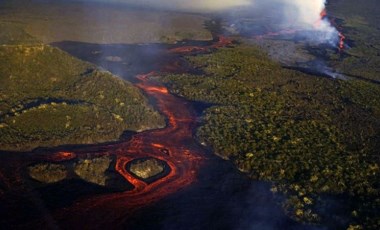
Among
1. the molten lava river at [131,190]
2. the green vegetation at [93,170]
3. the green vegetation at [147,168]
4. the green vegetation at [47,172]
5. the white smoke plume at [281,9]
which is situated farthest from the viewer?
the white smoke plume at [281,9]

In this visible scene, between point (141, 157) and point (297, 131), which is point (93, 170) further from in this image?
point (297, 131)

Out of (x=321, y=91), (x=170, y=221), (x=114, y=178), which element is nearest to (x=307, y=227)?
(x=170, y=221)

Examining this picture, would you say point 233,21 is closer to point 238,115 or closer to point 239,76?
point 239,76

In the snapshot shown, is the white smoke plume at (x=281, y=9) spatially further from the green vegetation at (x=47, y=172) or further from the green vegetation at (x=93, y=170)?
the green vegetation at (x=47, y=172)

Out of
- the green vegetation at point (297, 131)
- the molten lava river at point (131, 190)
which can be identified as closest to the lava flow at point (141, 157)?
the molten lava river at point (131, 190)

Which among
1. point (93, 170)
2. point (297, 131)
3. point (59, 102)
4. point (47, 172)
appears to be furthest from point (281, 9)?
point (47, 172)
